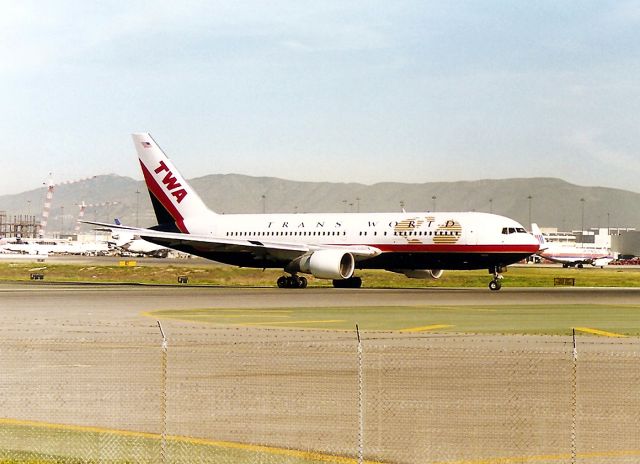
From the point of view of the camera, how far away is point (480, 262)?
56000 millimetres

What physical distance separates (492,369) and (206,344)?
720 centimetres

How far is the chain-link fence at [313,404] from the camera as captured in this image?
1330 centimetres

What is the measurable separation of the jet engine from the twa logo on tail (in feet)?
38.5

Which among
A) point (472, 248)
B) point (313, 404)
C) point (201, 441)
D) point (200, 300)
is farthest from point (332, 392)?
point (472, 248)

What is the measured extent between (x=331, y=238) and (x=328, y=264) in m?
4.71

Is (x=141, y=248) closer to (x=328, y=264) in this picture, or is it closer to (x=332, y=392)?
(x=328, y=264)

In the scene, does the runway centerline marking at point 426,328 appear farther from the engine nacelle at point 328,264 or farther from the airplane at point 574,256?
the airplane at point 574,256

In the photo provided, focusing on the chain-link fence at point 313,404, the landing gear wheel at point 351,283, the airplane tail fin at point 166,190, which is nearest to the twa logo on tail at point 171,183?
the airplane tail fin at point 166,190

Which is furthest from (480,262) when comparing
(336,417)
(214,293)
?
(336,417)

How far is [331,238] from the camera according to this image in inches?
2378

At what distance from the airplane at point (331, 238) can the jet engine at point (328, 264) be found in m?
0.06

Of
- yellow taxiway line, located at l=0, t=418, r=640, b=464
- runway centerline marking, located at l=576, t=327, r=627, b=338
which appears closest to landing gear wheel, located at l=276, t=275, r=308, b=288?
runway centerline marking, located at l=576, t=327, r=627, b=338

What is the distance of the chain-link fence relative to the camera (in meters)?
13.3

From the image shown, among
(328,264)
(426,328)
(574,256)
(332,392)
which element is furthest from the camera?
(574,256)
